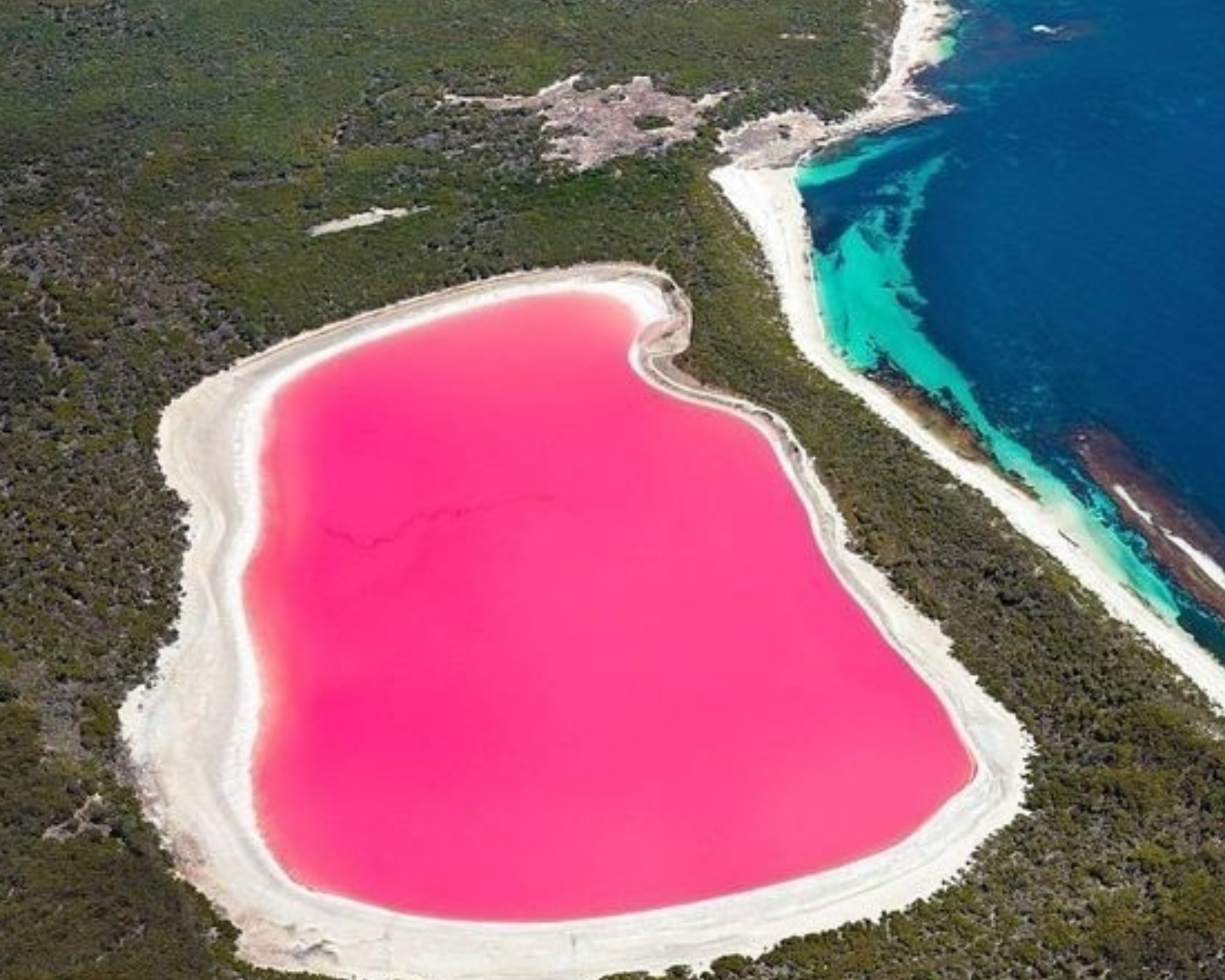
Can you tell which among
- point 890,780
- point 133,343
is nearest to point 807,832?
point 890,780

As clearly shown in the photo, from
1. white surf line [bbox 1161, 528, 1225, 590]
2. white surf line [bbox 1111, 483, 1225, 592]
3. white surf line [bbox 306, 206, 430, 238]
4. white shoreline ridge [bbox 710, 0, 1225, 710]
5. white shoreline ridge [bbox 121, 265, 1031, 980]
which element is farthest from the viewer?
white surf line [bbox 306, 206, 430, 238]

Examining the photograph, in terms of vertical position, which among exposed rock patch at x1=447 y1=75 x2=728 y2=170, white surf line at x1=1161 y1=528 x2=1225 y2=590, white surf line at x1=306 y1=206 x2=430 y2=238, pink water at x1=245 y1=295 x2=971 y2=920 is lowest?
white surf line at x1=1161 y1=528 x2=1225 y2=590

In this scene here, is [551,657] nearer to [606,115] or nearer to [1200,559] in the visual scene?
[1200,559]

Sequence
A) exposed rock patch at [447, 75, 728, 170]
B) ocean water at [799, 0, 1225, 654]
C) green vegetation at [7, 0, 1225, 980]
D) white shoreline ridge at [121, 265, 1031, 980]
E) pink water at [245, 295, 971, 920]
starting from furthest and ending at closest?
exposed rock patch at [447, 75, 728, 170] < ocean water at [799, 0, 1225, 654] < pink water at [245, 295, 971, 920] < white shoreline ridge at [121, 265, 1031, 980] < green vegetation at [7, 0, 1225, 980]

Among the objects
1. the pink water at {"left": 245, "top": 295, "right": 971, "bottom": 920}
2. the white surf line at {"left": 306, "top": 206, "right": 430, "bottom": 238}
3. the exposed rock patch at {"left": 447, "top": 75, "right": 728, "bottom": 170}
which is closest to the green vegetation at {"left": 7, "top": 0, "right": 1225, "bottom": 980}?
the white surf line at {"left": 306, "top": 206, "right": 430, "bottom": 238}

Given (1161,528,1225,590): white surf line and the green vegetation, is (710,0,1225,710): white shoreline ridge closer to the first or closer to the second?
the green vegetation

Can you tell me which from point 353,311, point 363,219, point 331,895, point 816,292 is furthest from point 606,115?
point 331,895

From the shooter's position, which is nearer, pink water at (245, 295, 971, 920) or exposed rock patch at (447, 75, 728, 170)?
pink water at (245, 295, 971, 920)
